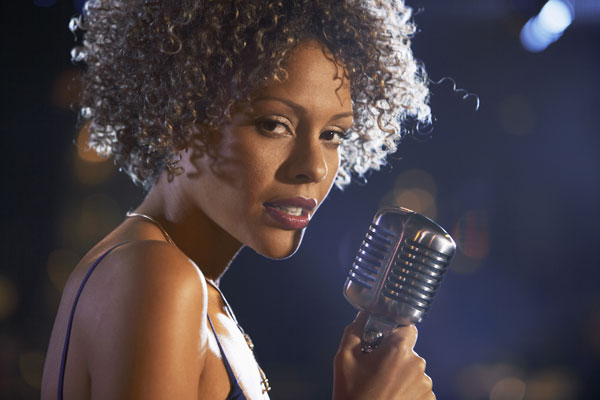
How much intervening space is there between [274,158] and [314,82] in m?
0.19

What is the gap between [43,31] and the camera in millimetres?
2469

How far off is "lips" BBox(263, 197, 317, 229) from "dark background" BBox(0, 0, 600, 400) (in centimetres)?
154

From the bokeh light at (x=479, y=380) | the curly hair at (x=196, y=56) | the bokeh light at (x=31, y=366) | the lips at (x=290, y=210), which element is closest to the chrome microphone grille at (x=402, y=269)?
the lips at (x=290, y=210)

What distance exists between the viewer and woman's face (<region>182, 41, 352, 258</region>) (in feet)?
3.91

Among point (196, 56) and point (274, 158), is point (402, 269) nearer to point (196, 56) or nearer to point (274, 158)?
point (274, 158)

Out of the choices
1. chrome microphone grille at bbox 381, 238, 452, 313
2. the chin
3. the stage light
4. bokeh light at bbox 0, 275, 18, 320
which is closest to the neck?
the chin

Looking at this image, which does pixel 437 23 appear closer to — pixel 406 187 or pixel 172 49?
pixel 406 187

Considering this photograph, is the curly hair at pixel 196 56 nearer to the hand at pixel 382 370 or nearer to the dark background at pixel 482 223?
the hand at pixel 382 370

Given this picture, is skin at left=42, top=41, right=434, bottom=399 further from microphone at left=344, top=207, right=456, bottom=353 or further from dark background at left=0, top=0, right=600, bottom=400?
dark background at left=0, top=0, right=600, bottom=400

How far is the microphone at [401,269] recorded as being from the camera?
1.17m

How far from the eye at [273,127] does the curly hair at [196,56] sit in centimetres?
6

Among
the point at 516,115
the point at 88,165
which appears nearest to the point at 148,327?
the point at 88,165

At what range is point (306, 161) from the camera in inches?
47.3

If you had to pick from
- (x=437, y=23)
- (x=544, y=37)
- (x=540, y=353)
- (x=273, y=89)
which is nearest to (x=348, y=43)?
(x=273, y=89)
